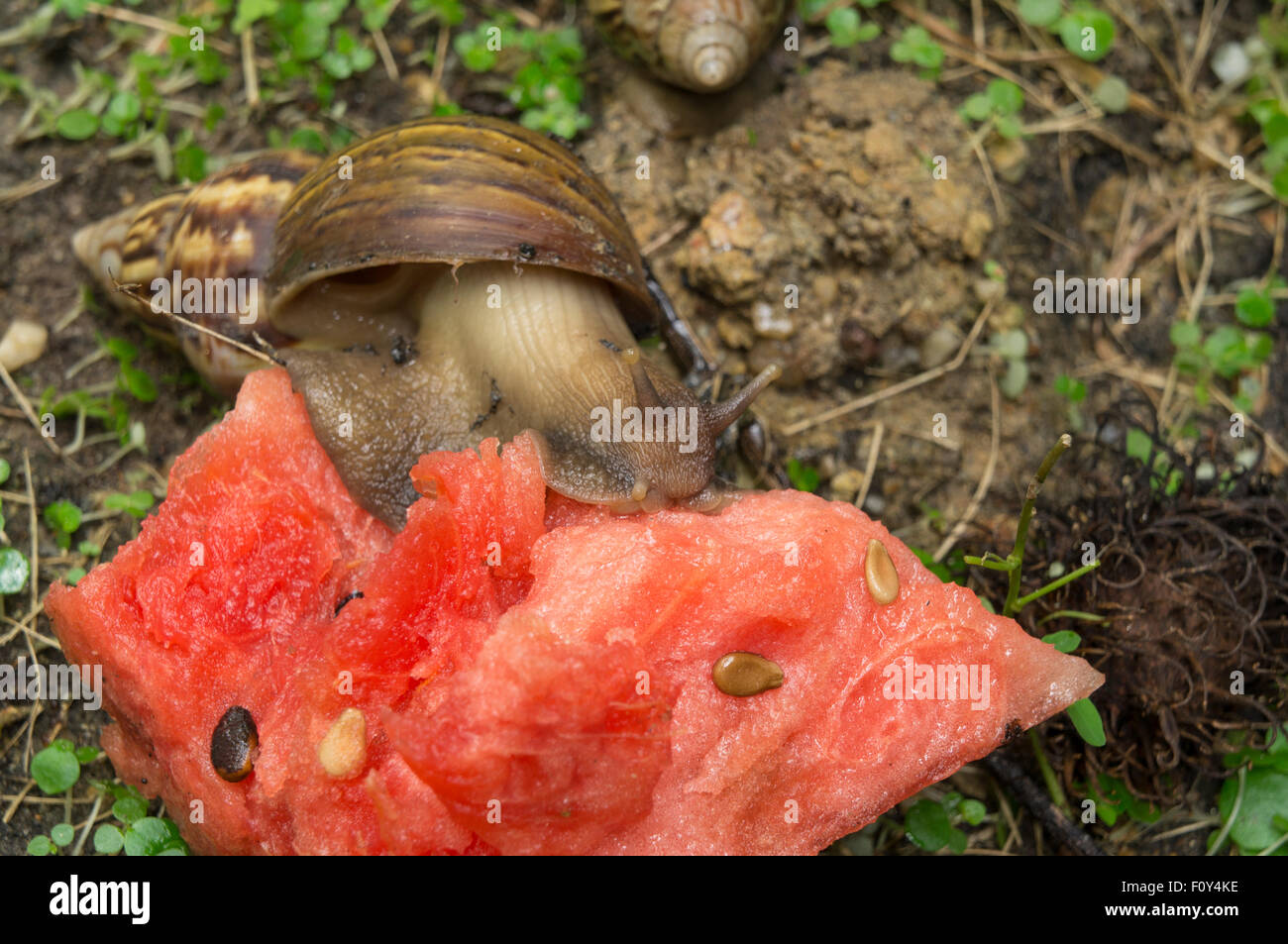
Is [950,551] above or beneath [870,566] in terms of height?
beneath

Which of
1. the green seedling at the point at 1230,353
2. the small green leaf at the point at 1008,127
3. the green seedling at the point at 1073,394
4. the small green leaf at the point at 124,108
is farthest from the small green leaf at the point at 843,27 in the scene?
the small green leaf at the point at 124,108

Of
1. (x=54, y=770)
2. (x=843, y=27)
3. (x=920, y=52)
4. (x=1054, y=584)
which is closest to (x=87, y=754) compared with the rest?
(x=54, y=770)

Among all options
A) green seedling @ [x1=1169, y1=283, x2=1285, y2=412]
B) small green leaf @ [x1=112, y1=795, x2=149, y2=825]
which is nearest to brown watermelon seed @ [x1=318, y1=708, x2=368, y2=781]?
small green leaf @ [x1=112, y1=795, x2=149, y2=825]

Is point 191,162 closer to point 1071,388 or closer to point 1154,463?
point 1071,388

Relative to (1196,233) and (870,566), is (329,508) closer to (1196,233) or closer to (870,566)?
(870,566)

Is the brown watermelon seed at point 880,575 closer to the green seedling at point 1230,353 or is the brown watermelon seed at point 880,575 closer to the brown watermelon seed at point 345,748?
the brown watermelon seed at point 345,748

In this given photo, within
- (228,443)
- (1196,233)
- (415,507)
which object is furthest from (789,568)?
(1196,233)
